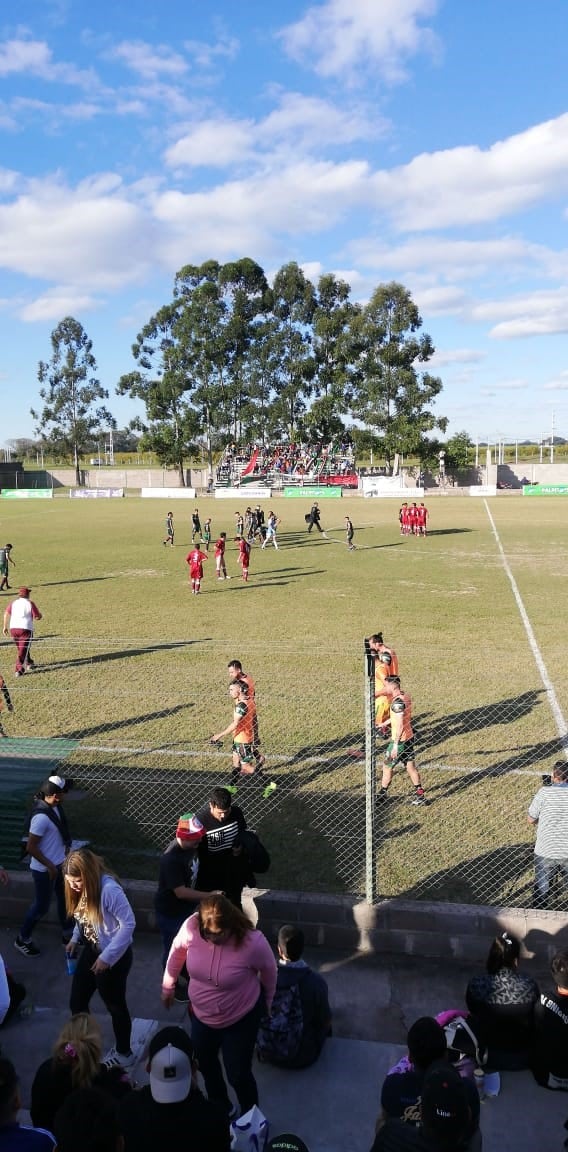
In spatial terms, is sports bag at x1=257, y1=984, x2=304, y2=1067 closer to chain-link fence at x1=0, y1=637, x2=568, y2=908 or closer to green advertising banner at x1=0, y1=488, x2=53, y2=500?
chain-link fence at x1=0, y1=637, x2=568, y2=908

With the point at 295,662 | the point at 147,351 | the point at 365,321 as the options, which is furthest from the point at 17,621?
the point at 147,351

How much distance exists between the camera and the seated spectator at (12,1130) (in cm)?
277

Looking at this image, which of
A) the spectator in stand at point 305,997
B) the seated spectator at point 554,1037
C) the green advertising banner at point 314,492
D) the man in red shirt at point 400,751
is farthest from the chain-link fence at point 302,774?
the green advertising banner at point 314,492

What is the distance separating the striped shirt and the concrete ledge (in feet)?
1.76

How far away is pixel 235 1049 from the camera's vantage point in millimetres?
3824

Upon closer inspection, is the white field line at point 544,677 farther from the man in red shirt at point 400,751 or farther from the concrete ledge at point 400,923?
the concrete ledge at point 400,923

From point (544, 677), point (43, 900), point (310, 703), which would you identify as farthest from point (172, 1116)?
point (544, 677)

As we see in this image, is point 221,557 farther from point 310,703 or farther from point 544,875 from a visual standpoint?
point 544,875

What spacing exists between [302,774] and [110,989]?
4.20 metres

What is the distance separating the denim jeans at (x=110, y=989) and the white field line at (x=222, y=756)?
4.06m

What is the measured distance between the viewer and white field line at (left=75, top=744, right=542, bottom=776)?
27.8 ft

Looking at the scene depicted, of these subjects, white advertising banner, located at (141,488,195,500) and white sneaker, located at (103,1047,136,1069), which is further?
white advertising banner, located at (141,488,195,500)

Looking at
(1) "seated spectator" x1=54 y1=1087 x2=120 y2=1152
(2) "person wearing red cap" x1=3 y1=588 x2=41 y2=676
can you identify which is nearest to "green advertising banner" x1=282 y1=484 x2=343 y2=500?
(2) "person wearing red cap" x1=3 y1=588 x2=41 y2=676

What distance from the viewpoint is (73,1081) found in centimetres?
322
